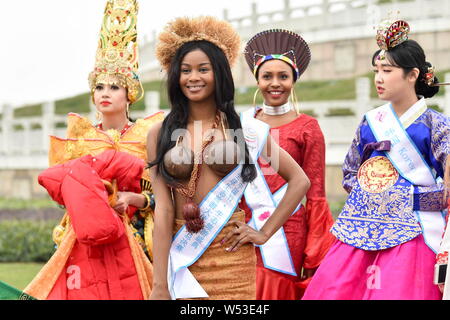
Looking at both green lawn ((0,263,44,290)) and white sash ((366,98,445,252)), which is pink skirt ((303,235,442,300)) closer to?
white sash ((366,98,445,252))

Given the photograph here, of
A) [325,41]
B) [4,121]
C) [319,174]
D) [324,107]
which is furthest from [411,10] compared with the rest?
[319,174]

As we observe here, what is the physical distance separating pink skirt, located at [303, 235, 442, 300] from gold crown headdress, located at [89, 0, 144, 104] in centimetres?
173

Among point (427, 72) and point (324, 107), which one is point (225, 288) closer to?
point (427, 72)

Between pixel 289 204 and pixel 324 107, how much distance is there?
9.44m

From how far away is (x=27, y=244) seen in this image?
32.4ft

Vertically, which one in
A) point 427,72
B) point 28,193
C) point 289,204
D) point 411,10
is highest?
point 411,10

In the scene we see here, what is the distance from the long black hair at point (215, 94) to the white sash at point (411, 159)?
117 cm

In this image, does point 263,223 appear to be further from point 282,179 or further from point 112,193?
point 112,193

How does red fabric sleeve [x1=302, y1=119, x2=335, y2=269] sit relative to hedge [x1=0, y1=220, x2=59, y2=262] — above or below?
above

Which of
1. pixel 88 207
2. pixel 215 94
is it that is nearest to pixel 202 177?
pixel 215 94

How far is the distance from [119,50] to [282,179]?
1.35 meters

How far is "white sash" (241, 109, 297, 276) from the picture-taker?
551 cm

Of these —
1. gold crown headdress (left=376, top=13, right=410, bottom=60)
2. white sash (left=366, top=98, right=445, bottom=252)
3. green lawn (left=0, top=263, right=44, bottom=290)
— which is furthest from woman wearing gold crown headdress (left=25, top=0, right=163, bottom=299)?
green lawn (left=0, top=263, right=44, bottom=290)

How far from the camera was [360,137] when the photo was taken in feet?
17.2
